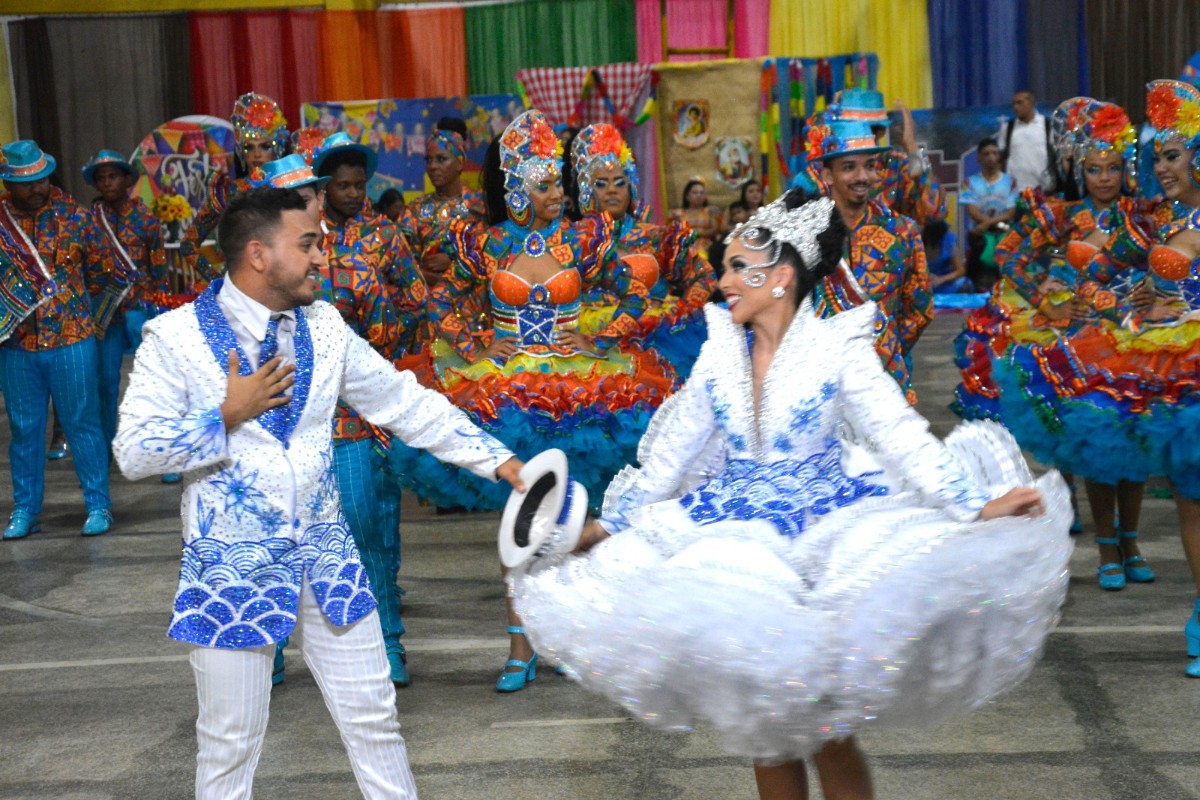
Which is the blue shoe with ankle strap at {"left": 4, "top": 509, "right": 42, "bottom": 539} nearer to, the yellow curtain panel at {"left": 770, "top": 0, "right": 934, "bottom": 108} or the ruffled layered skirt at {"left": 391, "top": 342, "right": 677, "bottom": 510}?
the ruffled layered skirt at {"left": 391, "top": 342, "right": 677, "bottom": 510}

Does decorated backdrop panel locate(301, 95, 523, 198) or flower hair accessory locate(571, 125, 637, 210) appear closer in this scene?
flower hair accessory locate(571, 125, 637, 210)

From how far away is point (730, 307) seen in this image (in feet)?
13.6

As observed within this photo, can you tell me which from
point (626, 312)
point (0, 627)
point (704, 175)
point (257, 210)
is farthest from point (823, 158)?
point (704, 175)

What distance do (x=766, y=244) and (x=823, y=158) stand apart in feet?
9.02

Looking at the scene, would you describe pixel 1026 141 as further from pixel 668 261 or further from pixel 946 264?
pixel 668 261

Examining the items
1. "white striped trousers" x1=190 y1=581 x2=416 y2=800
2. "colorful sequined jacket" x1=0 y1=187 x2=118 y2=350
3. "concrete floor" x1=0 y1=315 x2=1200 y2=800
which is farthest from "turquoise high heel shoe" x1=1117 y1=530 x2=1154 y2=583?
"colorful sequined jacket" x1=0 y1=187 x2=118 y2=350

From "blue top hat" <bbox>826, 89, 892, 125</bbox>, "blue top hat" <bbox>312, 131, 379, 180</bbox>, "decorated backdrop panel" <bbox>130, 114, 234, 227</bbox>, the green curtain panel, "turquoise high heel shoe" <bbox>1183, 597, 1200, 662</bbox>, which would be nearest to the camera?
"turquoise high heel shoe" <bbox>1183, 597, 1200, 662</bbox>

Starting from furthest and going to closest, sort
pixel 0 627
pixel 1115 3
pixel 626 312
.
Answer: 1. pixel 1115 3
2. pixel 0 627
3. pixel 626 312

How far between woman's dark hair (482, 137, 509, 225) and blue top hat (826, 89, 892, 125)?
1531mm

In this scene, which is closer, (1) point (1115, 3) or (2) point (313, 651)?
(2) point (313, 651)

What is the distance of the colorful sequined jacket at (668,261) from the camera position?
8.56 metres

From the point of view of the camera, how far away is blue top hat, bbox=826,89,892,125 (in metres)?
6.89

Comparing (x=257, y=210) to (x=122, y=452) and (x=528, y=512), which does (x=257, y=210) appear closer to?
(x=122, y=452)

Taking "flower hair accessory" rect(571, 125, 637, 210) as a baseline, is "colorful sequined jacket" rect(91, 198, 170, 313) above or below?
below
